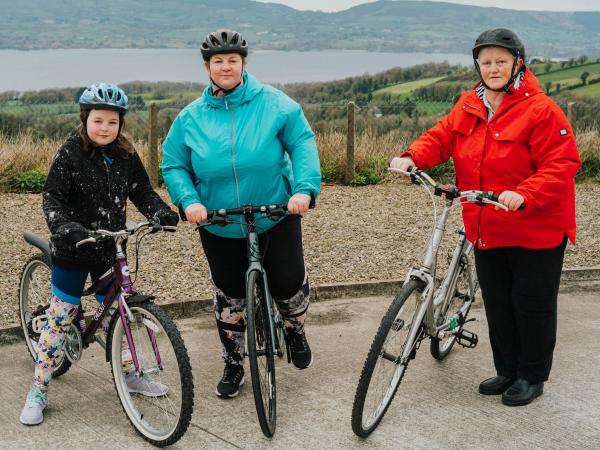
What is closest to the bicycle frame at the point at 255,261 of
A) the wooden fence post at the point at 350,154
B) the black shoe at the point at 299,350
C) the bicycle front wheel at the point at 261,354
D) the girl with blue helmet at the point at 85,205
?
the bicycle front wheel at the point at 261,354

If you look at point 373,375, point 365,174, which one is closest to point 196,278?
point 373,375

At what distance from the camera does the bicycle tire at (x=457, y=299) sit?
4734 mm

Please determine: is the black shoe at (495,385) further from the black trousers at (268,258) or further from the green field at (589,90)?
the green field at (589,90)

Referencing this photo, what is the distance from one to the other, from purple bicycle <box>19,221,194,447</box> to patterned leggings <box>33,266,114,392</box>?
102mm

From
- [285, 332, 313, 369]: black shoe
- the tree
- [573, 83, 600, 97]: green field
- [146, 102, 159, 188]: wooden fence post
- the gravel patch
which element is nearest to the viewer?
[285, 332, 313, 369]: black shoe

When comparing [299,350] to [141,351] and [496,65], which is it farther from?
[496,65]

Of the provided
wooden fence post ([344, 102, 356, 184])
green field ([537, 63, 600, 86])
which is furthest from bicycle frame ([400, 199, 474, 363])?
green field ([537, 63, 600, 86])

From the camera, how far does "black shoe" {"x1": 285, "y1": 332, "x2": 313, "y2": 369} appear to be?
4.57m

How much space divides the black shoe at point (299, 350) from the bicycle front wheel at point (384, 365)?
0.71 metres

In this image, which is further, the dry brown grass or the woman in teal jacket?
the dry brown grass

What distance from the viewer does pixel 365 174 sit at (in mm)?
12531

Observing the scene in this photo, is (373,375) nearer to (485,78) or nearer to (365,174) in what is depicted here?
(485,78)

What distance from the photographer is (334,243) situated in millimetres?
8234

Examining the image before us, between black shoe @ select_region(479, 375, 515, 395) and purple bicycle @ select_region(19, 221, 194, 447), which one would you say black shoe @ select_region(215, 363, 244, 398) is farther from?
black shoe @ select_region(479, 375, 515, 395)
